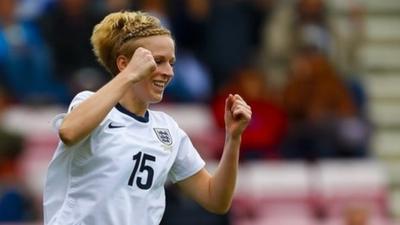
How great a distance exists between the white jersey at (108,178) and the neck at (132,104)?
0.03 meters

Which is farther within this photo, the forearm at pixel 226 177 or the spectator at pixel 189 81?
the spectator at pixel 189 81

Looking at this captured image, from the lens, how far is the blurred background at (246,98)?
10.8m

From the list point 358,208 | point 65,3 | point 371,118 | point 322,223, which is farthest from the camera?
point 371,118

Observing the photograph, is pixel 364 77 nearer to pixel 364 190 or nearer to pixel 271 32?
pixel 271 32

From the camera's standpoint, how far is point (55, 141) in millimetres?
11023

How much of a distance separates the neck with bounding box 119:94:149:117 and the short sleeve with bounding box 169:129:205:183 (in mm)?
264

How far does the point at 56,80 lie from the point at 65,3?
674mm

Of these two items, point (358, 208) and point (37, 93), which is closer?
point (358, 208)

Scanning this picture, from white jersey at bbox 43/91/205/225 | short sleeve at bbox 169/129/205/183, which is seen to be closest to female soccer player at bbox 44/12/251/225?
white jersey at bbox 43/91/205/225

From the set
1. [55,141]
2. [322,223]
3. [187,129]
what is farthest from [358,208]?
[55,141]

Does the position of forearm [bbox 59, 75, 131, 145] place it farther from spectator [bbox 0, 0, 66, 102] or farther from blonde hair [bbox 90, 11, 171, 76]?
spectator [bbox 0, 0, 66, 102]

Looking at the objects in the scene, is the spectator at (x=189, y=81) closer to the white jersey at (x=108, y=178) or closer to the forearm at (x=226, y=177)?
the forearm at (x=226, y=177)

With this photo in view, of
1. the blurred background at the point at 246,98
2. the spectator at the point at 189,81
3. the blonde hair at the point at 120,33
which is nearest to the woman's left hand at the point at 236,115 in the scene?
the blonde hair at the point at 120,33

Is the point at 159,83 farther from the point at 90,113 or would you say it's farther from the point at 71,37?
the point at 71,37
